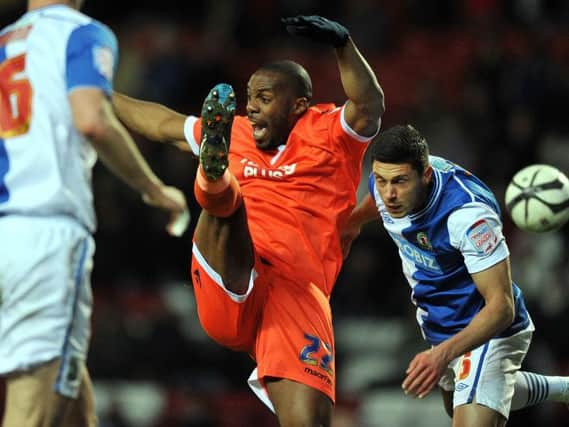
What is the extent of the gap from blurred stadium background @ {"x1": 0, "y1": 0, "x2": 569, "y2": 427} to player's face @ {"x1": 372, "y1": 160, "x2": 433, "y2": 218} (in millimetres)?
4352

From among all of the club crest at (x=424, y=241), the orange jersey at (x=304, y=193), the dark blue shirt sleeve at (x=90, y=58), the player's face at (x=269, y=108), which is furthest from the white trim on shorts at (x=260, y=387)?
the dark blue shirt sleeve at (x=90, y=58)

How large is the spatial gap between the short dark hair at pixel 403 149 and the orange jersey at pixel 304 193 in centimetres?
33

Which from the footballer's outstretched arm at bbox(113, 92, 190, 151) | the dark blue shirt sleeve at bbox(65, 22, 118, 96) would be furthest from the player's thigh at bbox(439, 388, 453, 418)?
the dark blue shirt sleeve at bbox(65, 22, 118, 96)

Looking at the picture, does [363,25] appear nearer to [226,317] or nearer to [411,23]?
[411,23]

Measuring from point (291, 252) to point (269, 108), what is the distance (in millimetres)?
784

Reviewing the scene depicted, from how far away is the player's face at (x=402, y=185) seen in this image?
5.64 metres

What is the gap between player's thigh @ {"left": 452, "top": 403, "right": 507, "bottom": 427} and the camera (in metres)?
5.64

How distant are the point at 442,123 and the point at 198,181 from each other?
720cm

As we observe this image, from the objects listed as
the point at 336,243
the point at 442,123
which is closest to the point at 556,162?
the point at 442,123

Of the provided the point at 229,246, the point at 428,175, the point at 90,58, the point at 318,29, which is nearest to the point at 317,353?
the point at 229,246

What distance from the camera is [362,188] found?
11.2 m

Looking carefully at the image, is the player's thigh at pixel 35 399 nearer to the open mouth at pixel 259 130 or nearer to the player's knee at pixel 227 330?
the player's knee at pixel 227 330

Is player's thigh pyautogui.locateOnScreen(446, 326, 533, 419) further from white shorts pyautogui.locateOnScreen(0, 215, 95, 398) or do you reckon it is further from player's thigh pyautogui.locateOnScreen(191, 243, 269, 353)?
white shorts pyautogui.locateOnScreen(0, 215, 95, 398)

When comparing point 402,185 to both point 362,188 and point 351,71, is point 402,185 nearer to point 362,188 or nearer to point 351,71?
point 351,71
